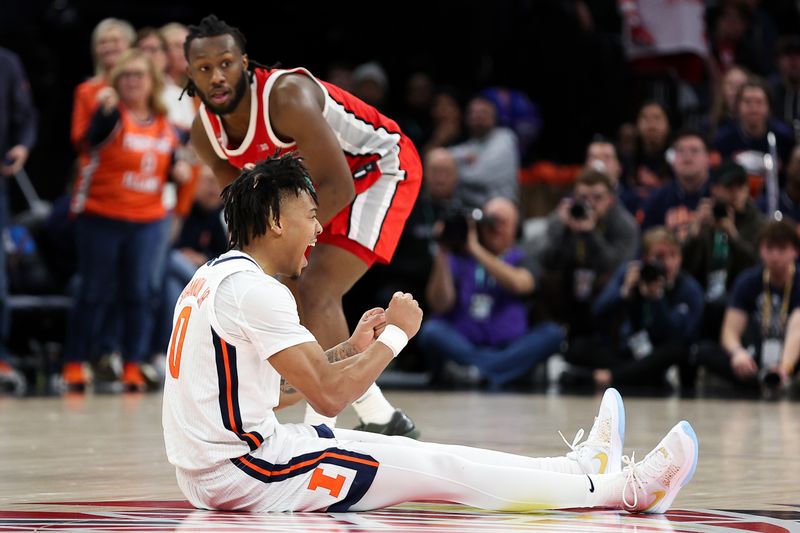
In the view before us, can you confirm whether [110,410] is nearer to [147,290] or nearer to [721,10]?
[147,290]

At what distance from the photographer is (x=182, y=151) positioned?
9672mm

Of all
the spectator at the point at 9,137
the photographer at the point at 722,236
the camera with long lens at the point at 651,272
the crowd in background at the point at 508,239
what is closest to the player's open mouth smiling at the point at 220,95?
A: the crowd in background at the point at 508,239

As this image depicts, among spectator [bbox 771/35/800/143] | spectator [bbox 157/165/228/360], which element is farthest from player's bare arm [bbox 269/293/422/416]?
spectator [bbox 771/35/800/143]

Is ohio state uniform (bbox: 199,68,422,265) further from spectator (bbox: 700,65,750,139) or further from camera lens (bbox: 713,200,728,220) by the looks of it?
spectator (bbox: 700,65,750,139)

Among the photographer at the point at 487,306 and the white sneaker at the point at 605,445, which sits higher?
the white sneaker at the point at 605,445

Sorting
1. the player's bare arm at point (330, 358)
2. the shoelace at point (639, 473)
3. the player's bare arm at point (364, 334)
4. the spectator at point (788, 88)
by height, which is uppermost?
the spectator at point (788, 88)

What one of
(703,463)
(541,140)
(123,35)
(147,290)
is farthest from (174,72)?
(703,463)

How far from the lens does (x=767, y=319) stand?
9.12m

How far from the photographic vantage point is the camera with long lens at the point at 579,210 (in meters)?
10.1

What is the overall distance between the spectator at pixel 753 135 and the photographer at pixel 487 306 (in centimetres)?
164

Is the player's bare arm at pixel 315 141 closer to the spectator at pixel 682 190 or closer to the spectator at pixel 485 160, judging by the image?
the spectator at pixel 682 190

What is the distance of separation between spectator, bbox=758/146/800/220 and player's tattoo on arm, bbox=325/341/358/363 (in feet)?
21.2

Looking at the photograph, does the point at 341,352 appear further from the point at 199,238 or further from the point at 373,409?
the point at 199,238

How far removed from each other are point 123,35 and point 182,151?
2.80ft
